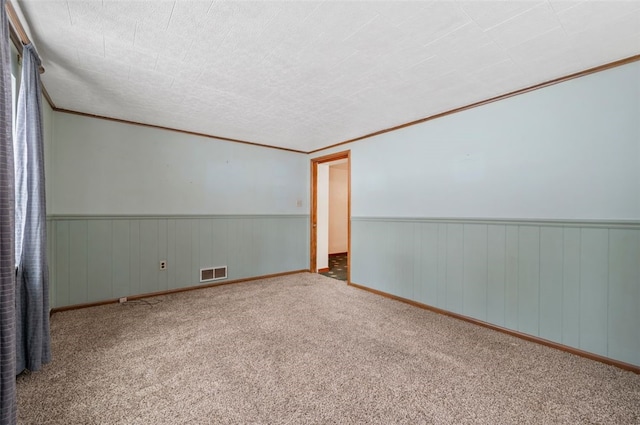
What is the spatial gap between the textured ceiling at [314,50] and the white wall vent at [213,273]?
91.2 inches

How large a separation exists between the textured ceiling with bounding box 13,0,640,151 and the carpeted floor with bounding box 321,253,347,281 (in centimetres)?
300

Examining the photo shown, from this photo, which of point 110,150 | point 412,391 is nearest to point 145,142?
point 110,150

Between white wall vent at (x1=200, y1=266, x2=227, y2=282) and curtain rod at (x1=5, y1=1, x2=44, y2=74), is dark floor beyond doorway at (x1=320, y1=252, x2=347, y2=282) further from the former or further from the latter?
curtain rod at (x1=5, y1=1, x2=44, y2=74)

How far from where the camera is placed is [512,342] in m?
2.45

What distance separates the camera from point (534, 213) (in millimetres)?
2500

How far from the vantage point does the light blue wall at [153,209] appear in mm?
3229

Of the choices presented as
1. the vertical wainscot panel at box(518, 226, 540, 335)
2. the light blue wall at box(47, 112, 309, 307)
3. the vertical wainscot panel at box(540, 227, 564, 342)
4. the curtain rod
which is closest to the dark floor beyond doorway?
the light blue wall at box(47, 112, 309, 307)

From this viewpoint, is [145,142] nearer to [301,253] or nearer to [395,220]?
[301,253]

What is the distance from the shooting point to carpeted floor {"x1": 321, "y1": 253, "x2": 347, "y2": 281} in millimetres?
5000

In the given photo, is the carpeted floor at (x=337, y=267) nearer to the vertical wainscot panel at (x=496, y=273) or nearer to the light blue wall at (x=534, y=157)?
the light blue wall at (x=534, y=157)

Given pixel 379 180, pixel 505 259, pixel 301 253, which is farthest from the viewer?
pixel 301 253

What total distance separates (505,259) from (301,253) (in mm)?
3347

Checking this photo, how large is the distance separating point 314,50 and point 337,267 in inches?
177

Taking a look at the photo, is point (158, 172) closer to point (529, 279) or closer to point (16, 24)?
point (16, 24)
